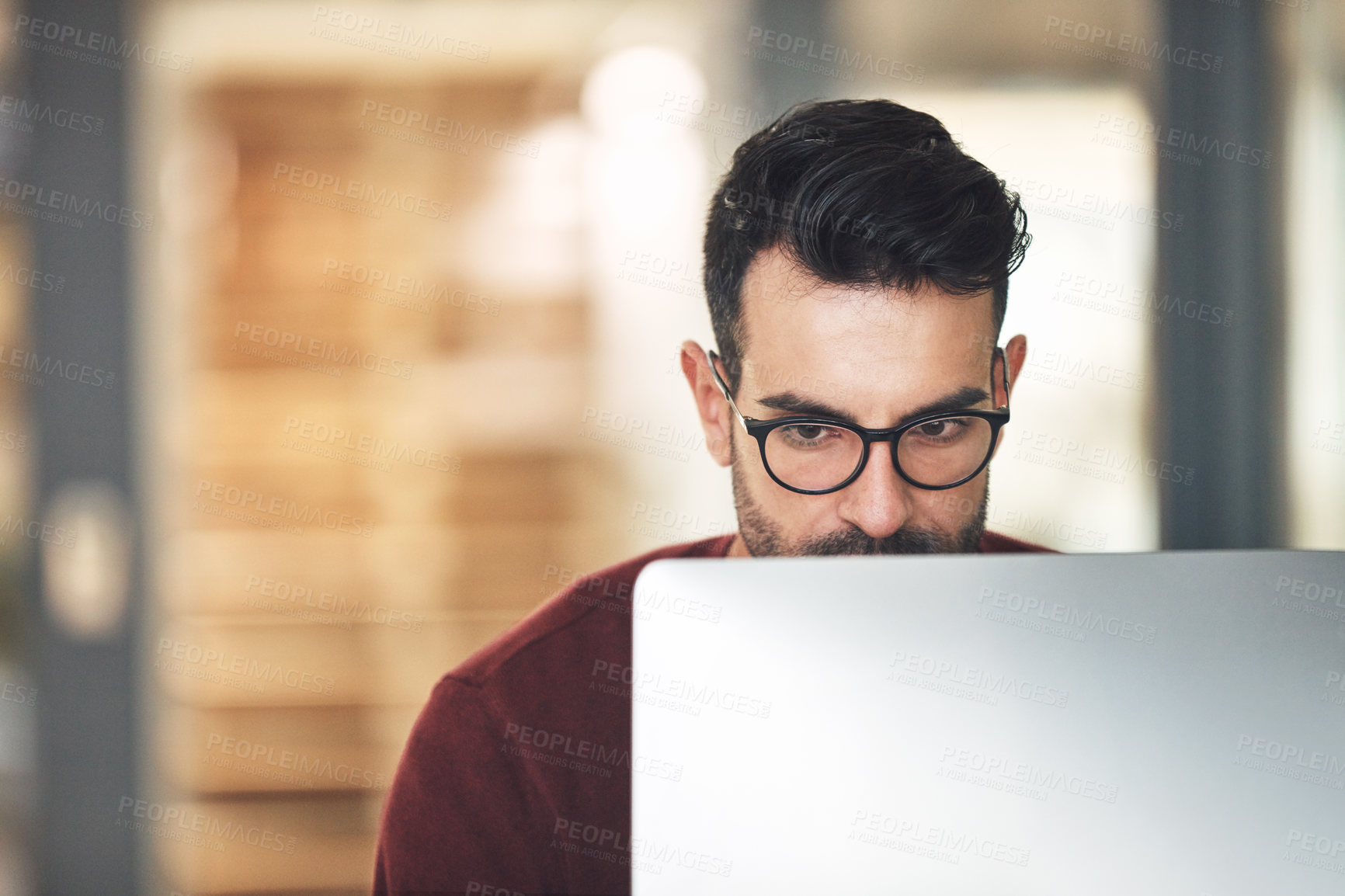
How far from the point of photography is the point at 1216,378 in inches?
79.7

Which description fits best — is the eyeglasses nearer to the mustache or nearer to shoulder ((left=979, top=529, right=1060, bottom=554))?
the mustache

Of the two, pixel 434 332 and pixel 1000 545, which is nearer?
pixel 1000 545

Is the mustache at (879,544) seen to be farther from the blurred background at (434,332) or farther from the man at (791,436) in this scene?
the blurred background at (434,332)

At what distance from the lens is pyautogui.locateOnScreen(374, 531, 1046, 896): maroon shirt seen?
1080 mm

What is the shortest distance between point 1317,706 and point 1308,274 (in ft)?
6.07

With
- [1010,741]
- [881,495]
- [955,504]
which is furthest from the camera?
[955,504]

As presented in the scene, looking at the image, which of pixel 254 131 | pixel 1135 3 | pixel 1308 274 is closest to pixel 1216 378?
pixel 1308 274

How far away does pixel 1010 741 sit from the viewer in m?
0.47

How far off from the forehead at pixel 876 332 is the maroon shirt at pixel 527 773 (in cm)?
36

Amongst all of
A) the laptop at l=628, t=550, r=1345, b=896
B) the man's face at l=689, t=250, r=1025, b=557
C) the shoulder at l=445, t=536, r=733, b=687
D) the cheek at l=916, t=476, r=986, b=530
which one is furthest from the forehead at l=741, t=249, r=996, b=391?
the laptop at l=628, t=550, r=1345, b=896

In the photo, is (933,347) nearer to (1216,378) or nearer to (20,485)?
(1216,378)

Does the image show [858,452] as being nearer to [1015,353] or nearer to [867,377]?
[867,377]

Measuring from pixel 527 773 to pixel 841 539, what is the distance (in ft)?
1.42

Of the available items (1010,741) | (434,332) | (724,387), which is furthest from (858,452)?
(434,332)
